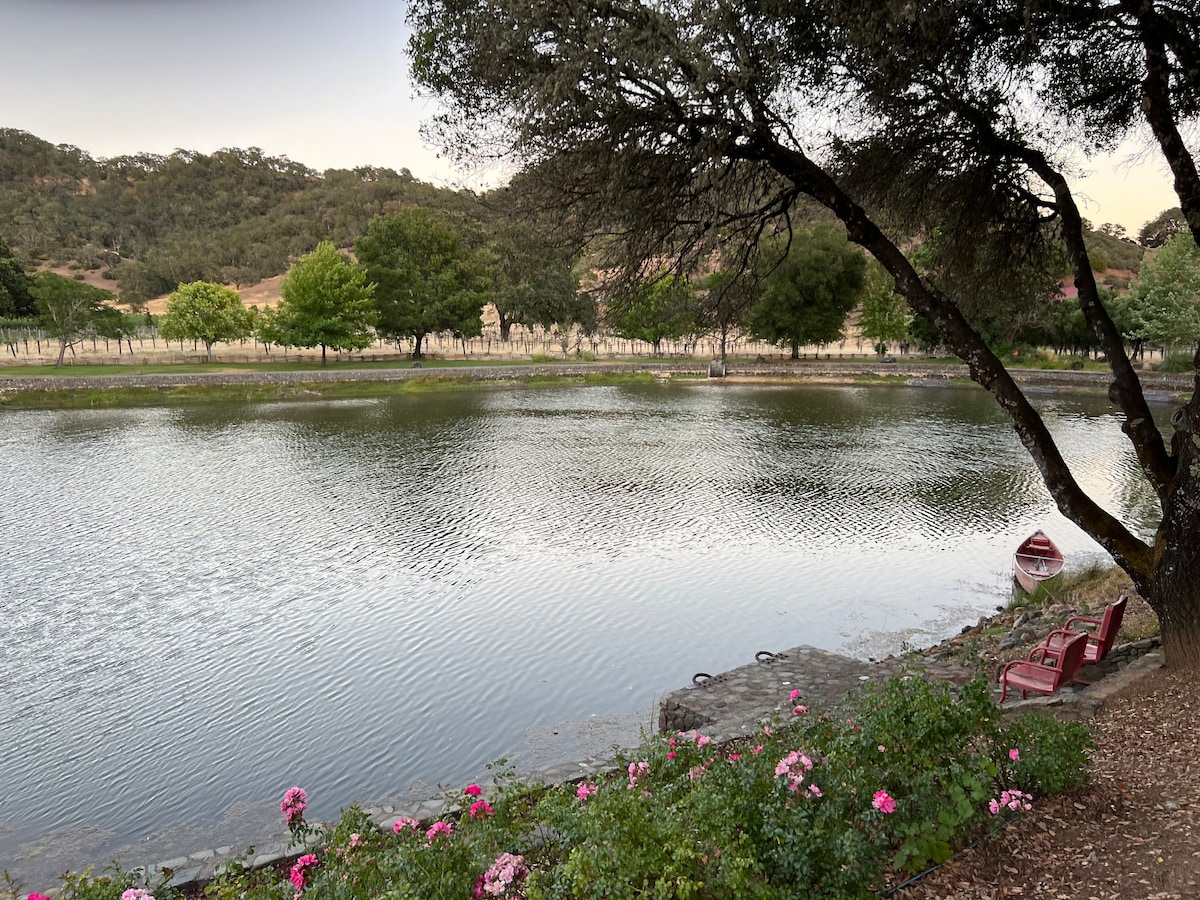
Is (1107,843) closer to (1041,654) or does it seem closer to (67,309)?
(1041,654)

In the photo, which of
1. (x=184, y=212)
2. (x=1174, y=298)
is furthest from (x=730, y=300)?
(x=184, y=212)

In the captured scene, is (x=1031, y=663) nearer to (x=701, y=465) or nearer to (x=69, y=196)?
(x=701, y=465)

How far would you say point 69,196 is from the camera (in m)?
140

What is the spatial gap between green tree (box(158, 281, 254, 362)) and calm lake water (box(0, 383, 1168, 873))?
3150 cm

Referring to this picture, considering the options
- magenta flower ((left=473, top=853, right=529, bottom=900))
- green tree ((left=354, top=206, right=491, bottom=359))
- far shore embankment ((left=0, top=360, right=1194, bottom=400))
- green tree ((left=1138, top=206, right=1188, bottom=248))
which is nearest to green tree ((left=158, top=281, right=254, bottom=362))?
far shore embankment ((left=0, top=360, right=1194, bottom=400))

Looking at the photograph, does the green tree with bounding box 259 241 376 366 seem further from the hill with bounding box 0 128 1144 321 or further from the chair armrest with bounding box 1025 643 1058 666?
the chair armrest with bounding box 1025 643 1058 666

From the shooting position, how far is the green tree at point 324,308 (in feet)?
193

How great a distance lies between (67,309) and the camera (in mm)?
56750

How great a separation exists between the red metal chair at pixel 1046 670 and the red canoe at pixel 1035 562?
20.2 feet

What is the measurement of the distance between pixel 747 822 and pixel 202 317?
67016 millimetres

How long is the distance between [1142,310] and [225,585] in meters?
54.0

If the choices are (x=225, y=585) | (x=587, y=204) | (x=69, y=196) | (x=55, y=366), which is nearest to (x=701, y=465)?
(x=225, y=585)

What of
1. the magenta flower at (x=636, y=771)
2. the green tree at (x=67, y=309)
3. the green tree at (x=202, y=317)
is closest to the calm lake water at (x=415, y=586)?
the magenta flower at (x=636, y=771)

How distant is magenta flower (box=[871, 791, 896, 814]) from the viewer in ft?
13.3
